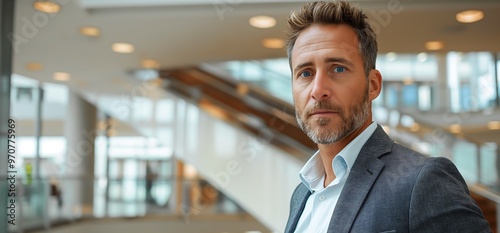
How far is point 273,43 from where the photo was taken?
24.8 ft

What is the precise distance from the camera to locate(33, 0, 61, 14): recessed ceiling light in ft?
18.9

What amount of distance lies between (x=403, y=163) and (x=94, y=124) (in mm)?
16180

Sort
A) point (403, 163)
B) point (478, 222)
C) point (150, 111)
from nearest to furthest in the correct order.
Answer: point (478, 222) < point (403, 163) < point (150, 111)

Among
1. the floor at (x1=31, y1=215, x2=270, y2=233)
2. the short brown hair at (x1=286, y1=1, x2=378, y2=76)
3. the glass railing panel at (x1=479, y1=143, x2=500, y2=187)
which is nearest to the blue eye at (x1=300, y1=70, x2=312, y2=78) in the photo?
the short brown hair at (x1=286, y1=1, x2=378, y2=76)

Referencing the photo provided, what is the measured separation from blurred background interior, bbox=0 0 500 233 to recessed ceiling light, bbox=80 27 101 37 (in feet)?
0.05

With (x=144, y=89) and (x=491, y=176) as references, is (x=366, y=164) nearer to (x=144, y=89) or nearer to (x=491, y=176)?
(x=491, y=176)

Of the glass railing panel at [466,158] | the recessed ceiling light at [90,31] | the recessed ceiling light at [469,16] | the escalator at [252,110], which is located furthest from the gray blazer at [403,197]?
the glass railing panel at [466,158]

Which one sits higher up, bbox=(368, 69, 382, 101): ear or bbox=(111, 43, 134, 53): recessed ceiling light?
bbox=(111, 43, 134, 53): recessed ceiling light

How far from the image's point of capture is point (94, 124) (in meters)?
16.5

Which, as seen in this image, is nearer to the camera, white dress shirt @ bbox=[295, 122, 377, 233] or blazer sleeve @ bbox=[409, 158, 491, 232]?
blazer sleeve @ bbox=[409, 158, 491, 232]

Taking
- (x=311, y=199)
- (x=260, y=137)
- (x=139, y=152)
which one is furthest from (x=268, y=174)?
(x=139, y=152)

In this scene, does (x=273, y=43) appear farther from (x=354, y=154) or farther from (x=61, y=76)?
(x=354, y=154)

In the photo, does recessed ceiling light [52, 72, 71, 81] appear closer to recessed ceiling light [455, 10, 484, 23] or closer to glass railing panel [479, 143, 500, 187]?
recessed ceiling light [455, 10, 484, 23]

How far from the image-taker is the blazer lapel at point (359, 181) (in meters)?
1.15
